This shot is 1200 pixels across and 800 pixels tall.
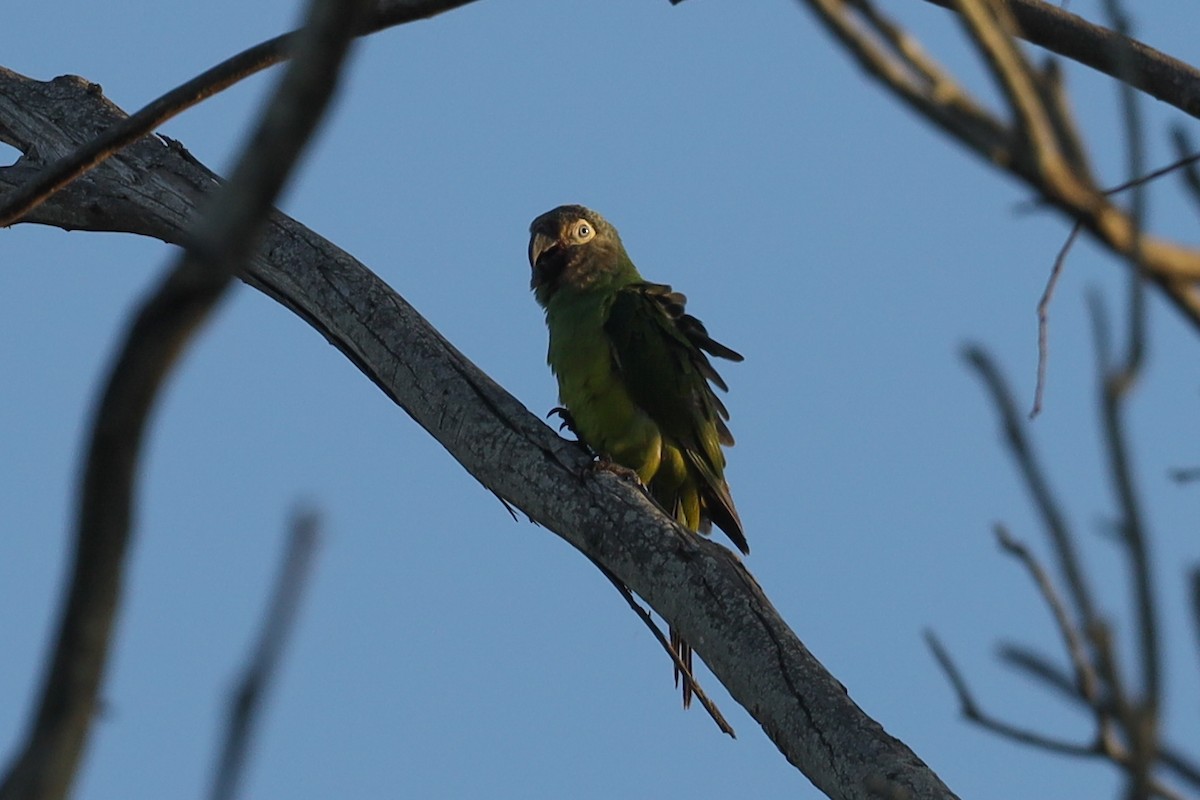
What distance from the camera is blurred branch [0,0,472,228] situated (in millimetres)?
3803

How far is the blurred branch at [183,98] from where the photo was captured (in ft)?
12.5

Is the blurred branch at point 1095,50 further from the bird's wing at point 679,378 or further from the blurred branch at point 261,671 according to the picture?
the blurred branch at point 261,671

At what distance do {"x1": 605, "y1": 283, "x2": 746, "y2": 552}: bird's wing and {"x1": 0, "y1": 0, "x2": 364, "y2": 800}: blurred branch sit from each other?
17.3 feet

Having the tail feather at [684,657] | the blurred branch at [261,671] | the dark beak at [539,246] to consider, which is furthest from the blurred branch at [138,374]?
the dark beak at [539,246]

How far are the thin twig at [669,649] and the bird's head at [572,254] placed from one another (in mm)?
2704

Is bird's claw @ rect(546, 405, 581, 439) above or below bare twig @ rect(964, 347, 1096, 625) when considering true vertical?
above

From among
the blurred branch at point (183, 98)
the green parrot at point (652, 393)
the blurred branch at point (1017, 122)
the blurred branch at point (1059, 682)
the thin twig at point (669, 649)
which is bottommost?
the blurred branch at point (1059, 682)

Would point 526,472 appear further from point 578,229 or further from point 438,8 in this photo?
point 578,229

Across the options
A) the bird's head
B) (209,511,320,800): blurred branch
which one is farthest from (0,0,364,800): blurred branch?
the bird's head

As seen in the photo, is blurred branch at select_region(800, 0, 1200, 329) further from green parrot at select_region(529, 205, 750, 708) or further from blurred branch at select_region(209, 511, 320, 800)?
green parrot at select_region(529, 205, 750, 708)

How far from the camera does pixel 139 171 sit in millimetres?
5770

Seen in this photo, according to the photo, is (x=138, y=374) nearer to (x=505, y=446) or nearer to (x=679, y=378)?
(x=505, y=446)

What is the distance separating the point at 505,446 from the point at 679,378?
1.91 metres

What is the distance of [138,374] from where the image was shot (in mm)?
1406
